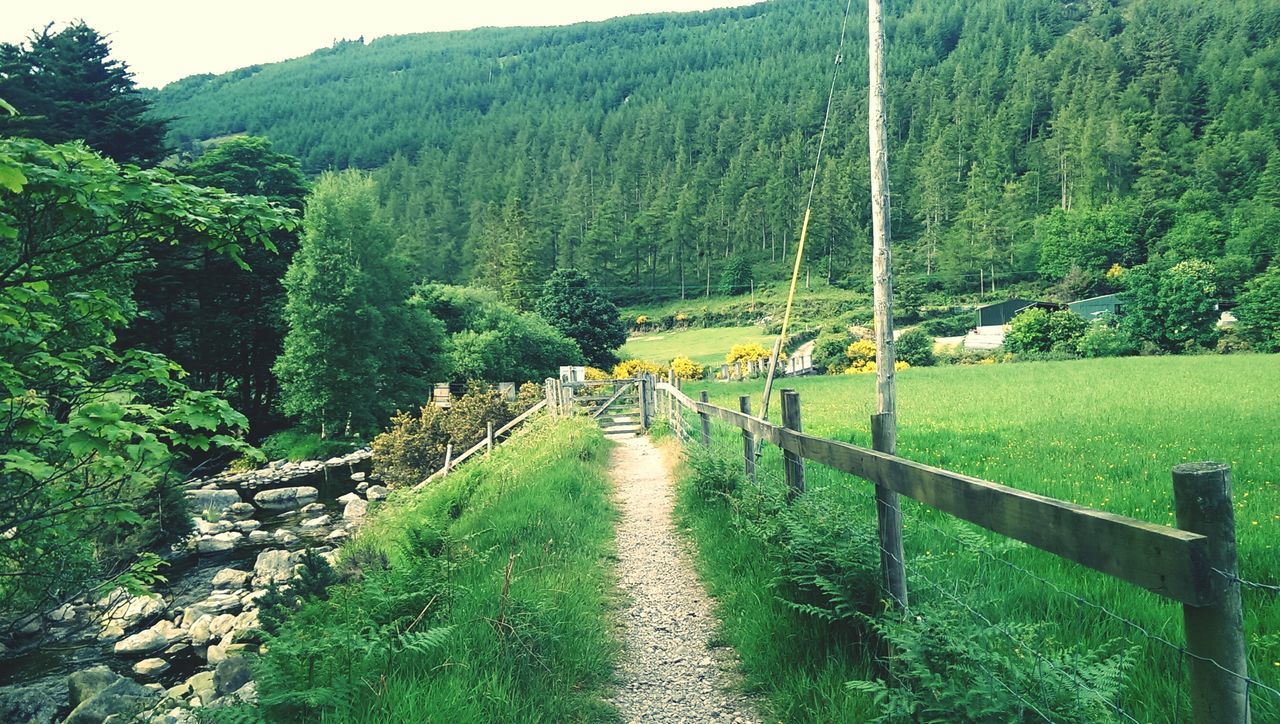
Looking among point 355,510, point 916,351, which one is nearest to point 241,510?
point 355,510

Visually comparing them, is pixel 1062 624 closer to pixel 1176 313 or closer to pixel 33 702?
pixel 33 702

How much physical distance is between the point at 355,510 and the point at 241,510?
4414mm

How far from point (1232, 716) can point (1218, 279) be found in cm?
7110

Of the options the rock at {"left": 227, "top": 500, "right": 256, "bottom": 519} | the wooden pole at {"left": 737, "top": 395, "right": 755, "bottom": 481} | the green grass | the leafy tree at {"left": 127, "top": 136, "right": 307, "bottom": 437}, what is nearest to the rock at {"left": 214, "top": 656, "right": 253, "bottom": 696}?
the wooden pole at {"left": 737, "top": 395, "right": 755, "bottom": 481}

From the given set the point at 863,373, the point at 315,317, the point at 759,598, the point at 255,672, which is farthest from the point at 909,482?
the point at 863,373

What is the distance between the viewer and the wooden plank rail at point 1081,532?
168 cm

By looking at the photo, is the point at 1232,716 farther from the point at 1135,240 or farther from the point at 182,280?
the point at 1135,240

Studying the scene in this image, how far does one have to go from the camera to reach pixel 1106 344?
151 feet

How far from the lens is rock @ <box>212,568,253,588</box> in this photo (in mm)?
13844

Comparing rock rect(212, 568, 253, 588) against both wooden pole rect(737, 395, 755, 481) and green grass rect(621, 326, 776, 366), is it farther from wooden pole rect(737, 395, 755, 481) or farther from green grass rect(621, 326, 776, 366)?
green grass rect(621, 326, 776, 366)

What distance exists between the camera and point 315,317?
33.3 meters

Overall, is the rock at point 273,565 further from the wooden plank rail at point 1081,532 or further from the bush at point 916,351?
the bush at point 916,351

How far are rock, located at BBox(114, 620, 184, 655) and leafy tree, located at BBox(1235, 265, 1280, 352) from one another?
5821cm

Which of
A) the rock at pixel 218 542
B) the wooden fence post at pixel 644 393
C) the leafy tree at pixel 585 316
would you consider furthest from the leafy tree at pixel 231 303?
the leafy tree at pixel 585 316
